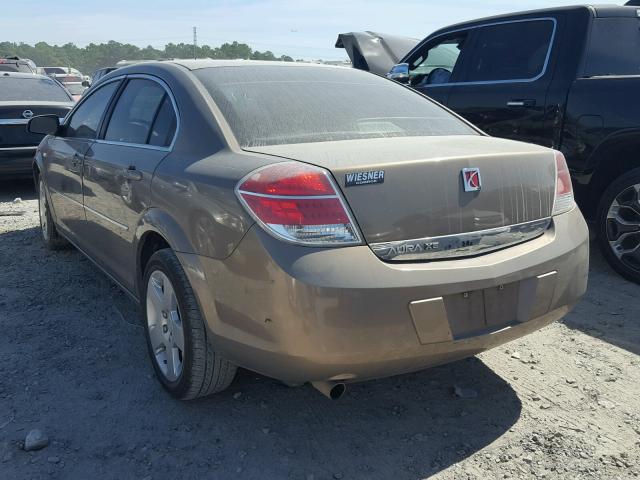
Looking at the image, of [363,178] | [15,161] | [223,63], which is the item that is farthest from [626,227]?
[15,161]

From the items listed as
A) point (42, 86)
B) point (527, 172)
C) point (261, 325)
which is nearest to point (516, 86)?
point (527, 172)

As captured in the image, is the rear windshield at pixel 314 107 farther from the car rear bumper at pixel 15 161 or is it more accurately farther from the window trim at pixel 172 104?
the car rear bumper at pixel 15 161

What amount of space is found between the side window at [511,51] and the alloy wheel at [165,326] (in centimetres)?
355

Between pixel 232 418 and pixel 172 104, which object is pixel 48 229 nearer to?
pixel 172 104

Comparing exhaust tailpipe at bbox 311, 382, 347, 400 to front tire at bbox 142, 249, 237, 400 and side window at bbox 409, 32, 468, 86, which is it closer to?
front tire at bbox 142, 249, 237, 400

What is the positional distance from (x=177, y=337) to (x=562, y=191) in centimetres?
192

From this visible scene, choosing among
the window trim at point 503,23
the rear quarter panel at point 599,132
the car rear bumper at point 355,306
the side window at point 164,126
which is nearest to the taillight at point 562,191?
the car rear bumper at point 355,306

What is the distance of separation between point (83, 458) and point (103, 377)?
2.30 feet

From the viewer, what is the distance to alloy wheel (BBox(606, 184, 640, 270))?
4.33m

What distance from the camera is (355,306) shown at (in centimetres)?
217

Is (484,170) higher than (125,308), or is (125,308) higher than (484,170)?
(484,170)

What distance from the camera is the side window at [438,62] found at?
5898 millimetres

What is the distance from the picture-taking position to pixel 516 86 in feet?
16.5

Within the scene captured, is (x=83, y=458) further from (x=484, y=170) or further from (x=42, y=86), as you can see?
(x=42, y=86)
